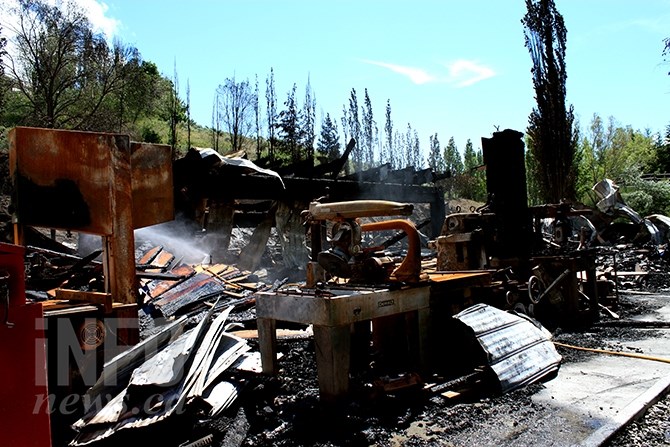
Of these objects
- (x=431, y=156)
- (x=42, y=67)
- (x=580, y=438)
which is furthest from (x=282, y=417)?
(x=431, y=156)

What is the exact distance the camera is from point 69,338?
4.24m

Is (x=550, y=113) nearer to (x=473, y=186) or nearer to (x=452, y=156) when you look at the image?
(x=473, y=186)

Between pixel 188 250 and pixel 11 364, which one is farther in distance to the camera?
pixel 188 250

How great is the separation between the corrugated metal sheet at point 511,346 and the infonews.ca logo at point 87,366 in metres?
3.35

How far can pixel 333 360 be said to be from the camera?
4855mm

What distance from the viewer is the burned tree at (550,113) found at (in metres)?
22.8

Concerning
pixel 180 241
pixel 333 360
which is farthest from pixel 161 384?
pixel 180 241

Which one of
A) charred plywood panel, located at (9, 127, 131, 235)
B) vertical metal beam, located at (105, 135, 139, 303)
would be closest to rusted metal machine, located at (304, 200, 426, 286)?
vertical metal beam, located at (105, 135, 139, 303)

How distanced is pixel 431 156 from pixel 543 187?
1817 centimetres

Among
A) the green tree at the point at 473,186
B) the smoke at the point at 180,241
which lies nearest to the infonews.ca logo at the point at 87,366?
the smoke at the point at 180,241

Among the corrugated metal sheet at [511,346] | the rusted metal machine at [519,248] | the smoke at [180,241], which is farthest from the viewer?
the smoke at [180,241]

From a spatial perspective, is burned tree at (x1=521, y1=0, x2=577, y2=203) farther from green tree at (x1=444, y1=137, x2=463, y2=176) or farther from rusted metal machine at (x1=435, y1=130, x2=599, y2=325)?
green tree at (x1=444, y1=137, x2=463, y2=176)

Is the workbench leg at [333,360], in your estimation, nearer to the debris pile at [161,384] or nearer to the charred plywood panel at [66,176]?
the debris pile at [161,384]

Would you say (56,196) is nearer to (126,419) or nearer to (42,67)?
(126,419)
